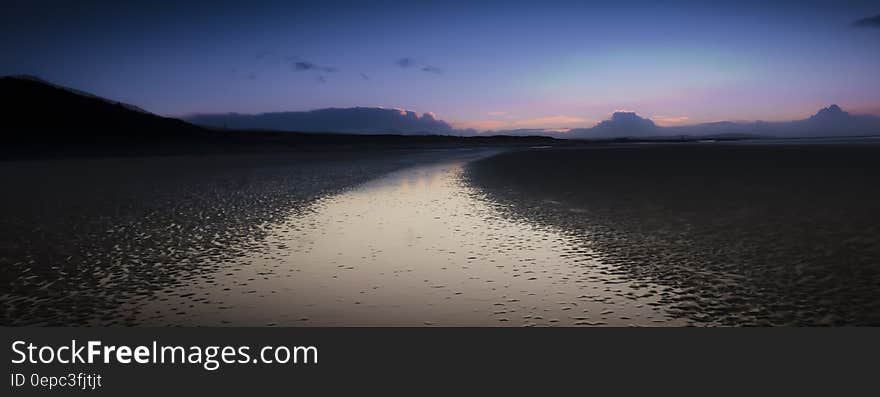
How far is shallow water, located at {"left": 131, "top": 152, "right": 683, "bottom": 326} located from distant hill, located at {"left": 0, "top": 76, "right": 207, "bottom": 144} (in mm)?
100999

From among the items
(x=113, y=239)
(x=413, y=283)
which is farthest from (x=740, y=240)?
(x=113, y=239)

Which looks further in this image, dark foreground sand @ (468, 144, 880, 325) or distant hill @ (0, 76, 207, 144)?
distant hill @ (0, 76, 207, 144)

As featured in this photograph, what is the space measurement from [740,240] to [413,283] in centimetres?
810

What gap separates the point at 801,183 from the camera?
27.1 m

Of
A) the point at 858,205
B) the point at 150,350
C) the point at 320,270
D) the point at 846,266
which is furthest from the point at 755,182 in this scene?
the point at 150,350

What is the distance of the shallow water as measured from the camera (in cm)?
816

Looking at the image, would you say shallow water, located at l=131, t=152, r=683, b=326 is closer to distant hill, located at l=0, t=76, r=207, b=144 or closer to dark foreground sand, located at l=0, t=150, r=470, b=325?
dark foreground sand, located at l=0, t=150, r=470, b=325

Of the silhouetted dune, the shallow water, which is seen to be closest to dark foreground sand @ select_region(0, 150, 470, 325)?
the shallow water

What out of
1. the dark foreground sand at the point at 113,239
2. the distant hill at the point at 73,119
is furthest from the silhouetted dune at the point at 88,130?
the dark foreground sand at the point at 113,239

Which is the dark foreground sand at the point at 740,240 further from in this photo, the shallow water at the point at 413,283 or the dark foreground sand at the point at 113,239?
the dark foreground sand at the point at 113,239

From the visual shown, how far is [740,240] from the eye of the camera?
526 inches

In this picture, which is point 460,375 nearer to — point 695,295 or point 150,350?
point 150,350

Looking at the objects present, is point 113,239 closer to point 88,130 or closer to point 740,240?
point 740,240

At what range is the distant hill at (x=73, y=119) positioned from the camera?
10644cm
